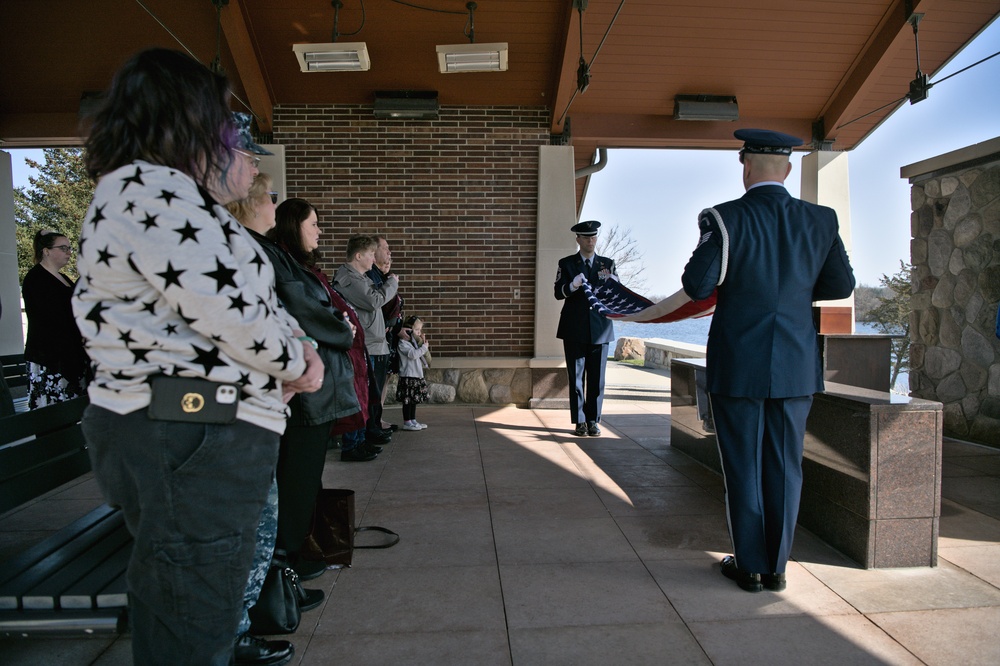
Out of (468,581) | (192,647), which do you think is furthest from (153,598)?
(468,581)

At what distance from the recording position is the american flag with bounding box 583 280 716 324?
Answer: 3.44 metres

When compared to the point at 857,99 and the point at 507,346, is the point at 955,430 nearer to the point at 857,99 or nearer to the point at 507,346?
the point at 857,99

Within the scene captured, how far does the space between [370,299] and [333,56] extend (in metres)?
2.74

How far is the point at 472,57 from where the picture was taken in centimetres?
632

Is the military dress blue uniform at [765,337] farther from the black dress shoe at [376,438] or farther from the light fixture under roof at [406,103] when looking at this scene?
the light fixture under roof at [406,103]

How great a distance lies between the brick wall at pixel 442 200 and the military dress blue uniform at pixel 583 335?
176 cm

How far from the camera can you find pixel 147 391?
55.8 inches

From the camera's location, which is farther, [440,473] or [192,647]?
[440,473]

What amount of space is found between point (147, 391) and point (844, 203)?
27.7ft

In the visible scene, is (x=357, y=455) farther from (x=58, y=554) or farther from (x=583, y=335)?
(x=58, y=554)

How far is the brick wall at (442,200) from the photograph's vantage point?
778cm

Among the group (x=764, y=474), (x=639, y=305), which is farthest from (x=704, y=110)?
(x=764, y=474)

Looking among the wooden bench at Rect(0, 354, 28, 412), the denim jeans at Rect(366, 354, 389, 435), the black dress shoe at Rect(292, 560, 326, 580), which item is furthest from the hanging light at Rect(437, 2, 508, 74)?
the black dress shoe at Rect(292, 560, 326, 580)

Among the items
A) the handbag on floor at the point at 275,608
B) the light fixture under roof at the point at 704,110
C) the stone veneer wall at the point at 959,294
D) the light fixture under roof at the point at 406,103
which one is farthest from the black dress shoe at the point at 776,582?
the light fixture under roof at the point at 406,103
